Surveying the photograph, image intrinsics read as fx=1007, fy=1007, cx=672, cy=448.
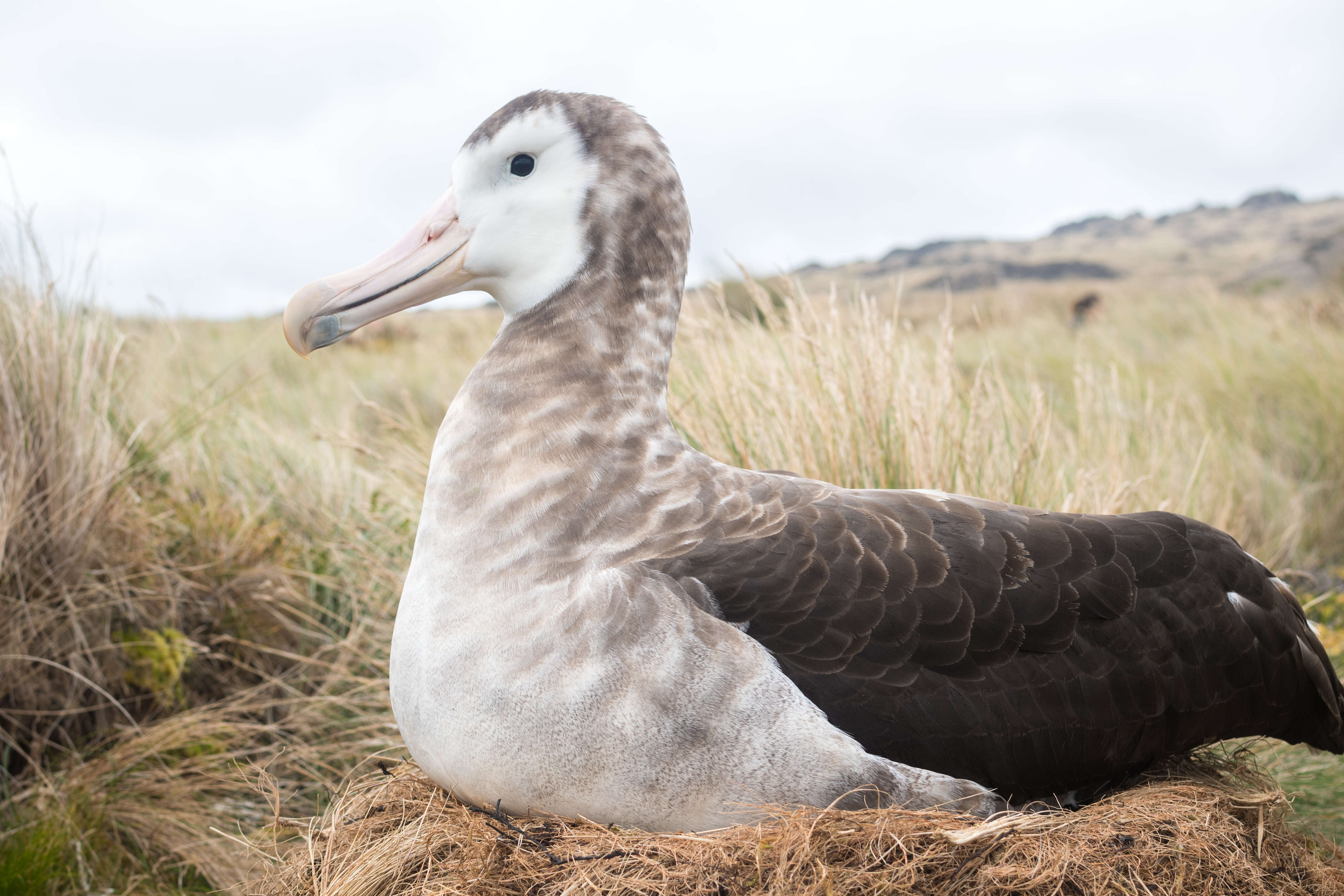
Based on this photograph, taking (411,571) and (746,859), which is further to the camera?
(411,571)

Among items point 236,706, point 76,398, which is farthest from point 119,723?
point 76,398

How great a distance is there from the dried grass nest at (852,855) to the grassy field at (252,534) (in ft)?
1.05

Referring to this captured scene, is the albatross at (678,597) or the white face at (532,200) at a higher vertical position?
the white face at (532,200)

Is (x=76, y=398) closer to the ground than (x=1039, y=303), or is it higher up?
higher up

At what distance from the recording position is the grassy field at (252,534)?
319 centimetres

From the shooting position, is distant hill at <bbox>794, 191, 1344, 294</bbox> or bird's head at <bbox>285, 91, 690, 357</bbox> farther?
distant hill at <bbox>794, 191, 1344, 294</bbox>

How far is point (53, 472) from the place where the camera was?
3.53 m

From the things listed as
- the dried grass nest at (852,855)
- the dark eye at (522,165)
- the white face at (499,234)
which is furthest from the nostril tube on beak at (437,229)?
the dried grass nest at (852,855)

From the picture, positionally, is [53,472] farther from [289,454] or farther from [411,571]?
[411,571]

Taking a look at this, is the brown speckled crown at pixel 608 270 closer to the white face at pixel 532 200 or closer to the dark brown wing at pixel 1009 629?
the white face at pixel 532 200

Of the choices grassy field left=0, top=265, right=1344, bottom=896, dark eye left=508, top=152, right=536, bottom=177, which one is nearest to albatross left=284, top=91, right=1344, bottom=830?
dark eye left=508, top=152, right=536, bottom=177

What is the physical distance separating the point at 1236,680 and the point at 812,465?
61.6 inches

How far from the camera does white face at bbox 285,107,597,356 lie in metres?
2.19

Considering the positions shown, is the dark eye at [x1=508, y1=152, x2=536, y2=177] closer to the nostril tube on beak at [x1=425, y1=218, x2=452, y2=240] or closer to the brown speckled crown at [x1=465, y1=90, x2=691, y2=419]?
the brown speckled crown at [x1=465, y1=90, x2=691, y2=419]
